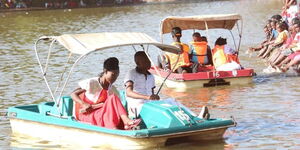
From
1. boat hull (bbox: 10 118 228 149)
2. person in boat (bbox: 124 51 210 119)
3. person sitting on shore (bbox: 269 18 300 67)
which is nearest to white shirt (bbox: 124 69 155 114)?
person in boat (bbox: 124 51 210 119)

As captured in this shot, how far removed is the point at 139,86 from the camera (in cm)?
1109

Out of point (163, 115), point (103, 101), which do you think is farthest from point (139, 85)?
point (163, 115)

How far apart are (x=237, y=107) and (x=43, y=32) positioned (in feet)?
75.0

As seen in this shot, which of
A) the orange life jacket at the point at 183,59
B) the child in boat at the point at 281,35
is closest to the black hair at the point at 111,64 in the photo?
the orange life jacket at the point at 183,59

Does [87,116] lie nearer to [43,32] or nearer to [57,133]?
[57,133]

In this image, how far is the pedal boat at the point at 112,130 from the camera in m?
9.94

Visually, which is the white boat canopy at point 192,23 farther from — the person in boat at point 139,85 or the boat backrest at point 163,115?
the boat backrest at point 163,115

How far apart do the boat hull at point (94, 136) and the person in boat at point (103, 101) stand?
18 cm

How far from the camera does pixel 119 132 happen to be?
991 cm

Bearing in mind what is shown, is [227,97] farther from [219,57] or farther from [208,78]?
[219,57]

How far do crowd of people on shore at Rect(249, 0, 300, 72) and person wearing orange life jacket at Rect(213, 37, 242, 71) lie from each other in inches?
67.4

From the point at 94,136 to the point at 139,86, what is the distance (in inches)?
44.4

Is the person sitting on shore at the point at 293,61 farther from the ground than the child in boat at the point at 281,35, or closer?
closer

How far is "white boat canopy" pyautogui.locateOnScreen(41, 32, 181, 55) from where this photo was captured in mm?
10586
